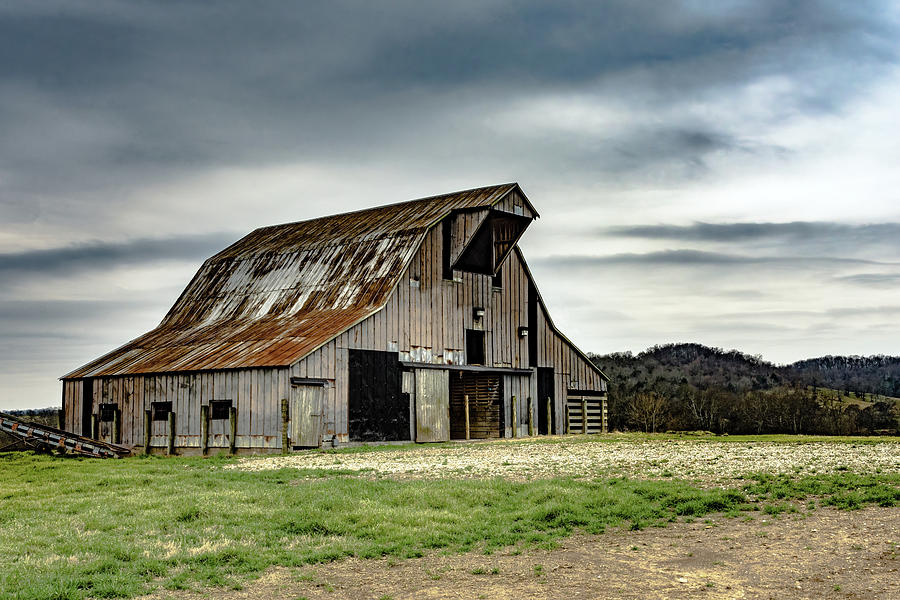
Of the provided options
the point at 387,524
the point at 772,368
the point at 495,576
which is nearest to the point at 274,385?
the point at 387,524

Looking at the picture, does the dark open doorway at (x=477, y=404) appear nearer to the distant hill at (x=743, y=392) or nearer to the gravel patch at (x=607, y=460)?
the gravel patch at (x=607, y=460)

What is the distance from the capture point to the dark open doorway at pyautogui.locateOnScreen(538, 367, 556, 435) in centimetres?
4203

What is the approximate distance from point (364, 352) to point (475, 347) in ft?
23.7

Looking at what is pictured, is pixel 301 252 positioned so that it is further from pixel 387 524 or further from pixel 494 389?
pixel 387 524

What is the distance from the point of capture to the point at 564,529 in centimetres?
1488

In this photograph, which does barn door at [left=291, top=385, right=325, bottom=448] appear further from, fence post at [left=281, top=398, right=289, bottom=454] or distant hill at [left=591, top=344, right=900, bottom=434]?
distant hill at [left=591, top=344, right=900, bottom=434]

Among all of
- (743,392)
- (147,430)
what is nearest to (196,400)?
(147,430)

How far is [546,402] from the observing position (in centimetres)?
4228

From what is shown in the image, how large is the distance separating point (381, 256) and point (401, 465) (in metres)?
15.9

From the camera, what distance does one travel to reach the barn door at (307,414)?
1244 inches

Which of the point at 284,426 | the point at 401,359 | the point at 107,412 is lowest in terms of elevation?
the point at 284,426

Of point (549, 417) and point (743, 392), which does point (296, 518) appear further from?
point (743, 392)

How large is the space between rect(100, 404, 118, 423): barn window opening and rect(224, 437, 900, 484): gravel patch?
12.2 m

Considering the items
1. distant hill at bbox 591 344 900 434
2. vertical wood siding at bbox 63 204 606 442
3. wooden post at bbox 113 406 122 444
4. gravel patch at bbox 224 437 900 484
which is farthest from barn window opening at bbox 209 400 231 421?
distant hill at bbox 591 344 900 434
